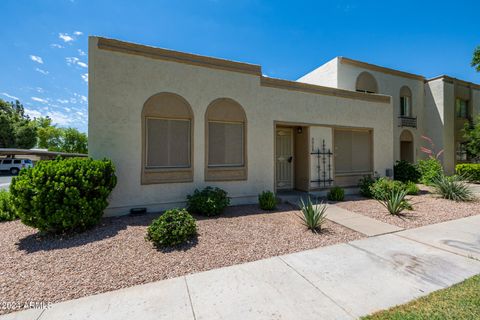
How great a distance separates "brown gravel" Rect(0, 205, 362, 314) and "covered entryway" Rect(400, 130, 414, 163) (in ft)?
43.6

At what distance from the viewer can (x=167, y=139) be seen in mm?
7078

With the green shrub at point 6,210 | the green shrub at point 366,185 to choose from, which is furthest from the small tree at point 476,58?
the green shrub at point 6,210

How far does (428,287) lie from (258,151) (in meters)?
5.91

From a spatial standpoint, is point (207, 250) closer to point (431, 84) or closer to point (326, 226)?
point (326, 226)

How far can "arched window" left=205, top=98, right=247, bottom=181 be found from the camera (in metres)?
7.59

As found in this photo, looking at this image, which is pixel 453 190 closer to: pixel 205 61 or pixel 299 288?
pixel 299 288

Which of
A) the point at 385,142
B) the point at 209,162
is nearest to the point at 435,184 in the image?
the point at 385,142

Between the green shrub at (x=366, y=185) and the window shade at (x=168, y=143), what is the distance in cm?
737

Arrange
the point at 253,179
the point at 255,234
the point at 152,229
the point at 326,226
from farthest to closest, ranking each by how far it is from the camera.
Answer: the point at 253,179 → the point at 326,226 → the point at 255,234 → the point at 152,229

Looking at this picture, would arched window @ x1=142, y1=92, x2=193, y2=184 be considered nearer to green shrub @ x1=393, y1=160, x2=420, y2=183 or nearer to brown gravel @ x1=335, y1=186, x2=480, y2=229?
brown gravel @ x1=335, y1=186, x2=480, y2=229

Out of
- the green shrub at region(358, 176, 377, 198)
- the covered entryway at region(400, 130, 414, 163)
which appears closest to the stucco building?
the green shrub at region(358, 176, 377, 198)

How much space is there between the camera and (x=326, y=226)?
5754 millimetres

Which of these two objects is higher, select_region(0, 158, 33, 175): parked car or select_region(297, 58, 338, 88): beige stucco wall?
select_region(297, 58, 338, 88): beige stucco wall

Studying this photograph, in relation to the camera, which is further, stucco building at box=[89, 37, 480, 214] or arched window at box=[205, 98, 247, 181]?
arched window at box=[205, 98, 247, 181]
